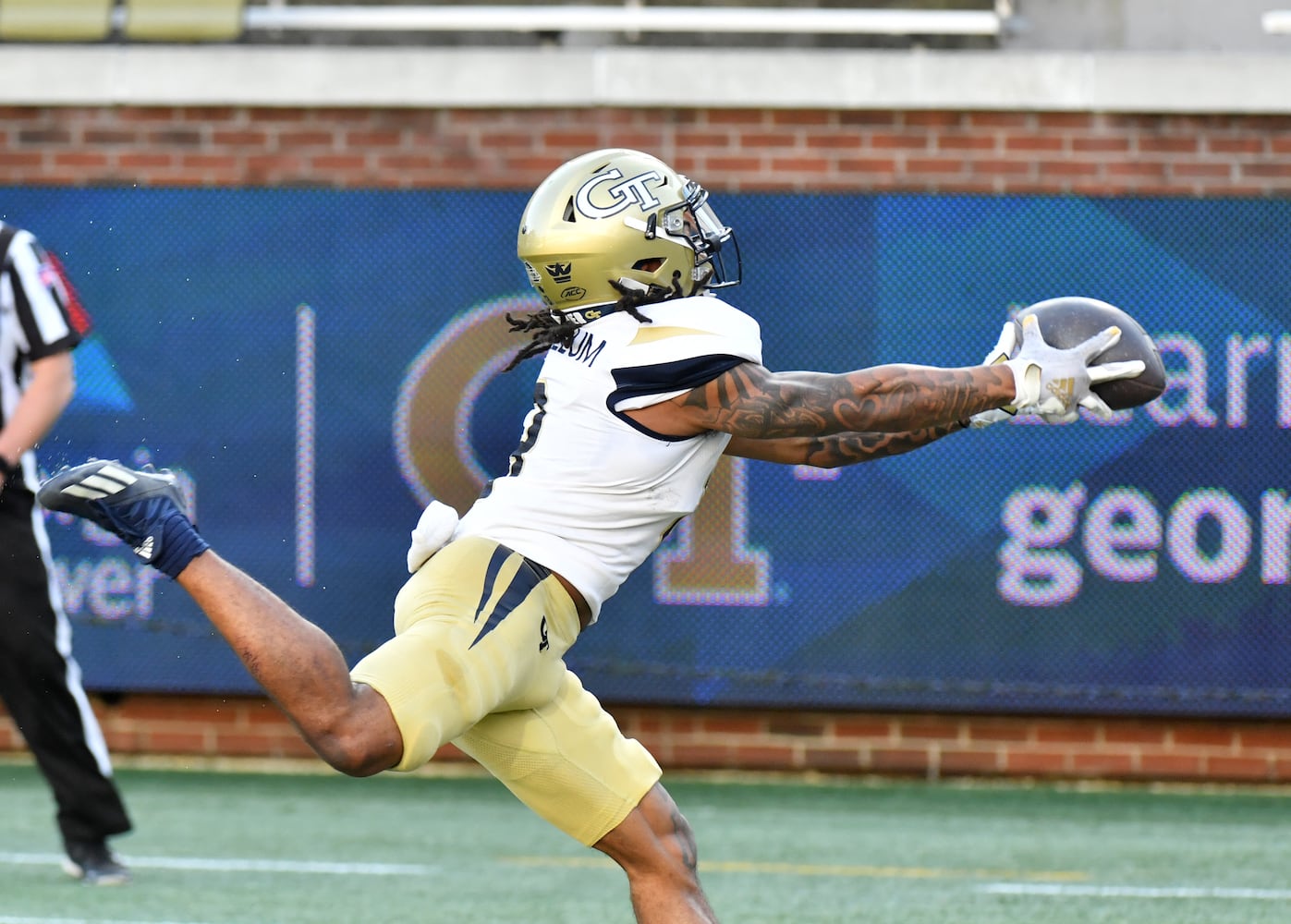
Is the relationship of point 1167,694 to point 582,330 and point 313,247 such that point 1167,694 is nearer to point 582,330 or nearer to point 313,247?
point 313,247

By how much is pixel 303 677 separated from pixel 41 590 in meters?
2.50

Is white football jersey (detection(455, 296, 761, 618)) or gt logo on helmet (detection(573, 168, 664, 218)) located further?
gt logo on helmet (detection(573, 168, 664, 218))

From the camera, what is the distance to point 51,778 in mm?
5617

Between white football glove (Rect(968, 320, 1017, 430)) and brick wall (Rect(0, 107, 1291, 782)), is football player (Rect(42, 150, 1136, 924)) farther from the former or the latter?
brick wall (Rect(0, 107, 1291, 782))

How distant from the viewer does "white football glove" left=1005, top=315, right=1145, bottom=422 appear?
12.1 feet

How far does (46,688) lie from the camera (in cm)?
568

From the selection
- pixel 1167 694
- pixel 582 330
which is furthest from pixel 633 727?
pixel 582 330

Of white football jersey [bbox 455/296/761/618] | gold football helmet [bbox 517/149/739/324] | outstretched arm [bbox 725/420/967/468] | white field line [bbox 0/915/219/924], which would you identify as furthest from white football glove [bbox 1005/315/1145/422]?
white field line [bbox 0/915/219/924]

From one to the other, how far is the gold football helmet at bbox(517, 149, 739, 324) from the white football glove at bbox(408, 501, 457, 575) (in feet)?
1.59

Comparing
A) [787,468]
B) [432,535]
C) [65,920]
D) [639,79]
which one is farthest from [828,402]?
[639,79]

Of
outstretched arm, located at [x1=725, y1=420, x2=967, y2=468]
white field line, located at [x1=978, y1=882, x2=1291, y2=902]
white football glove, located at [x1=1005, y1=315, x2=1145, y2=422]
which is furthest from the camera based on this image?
white field line, located at [x1=978, y1=882, x2=1291, y2=902]

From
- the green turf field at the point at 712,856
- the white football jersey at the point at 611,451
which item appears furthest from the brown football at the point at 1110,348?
the green turf field at the point at 712,856

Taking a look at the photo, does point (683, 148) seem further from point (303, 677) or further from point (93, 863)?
point (303, 677)

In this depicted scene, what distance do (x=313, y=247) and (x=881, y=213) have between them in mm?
2268
